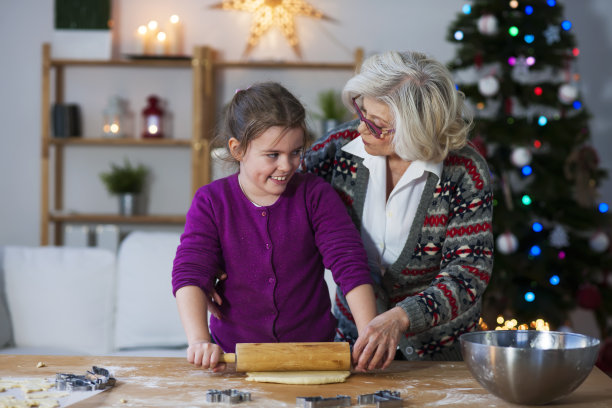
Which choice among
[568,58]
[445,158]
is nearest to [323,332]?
[445,158]

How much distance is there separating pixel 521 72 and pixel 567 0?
100 centimetres

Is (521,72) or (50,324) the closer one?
(50,324)

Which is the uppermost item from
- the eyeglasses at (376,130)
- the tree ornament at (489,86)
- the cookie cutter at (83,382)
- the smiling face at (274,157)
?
the tree ornament at (489,86)

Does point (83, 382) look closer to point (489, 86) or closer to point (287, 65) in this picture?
point (489, 86)

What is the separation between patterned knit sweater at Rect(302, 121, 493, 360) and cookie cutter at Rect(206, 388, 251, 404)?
1.38ft

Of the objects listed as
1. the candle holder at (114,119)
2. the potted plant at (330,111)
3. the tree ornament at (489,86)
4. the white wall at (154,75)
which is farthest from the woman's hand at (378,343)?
the candle holder at (114,119)

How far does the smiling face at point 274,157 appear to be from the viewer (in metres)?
1.46

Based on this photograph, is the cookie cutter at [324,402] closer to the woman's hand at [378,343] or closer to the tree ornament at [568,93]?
the woman's hand at [378,343]

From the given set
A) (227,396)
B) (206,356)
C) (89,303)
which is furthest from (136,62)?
(227,396)

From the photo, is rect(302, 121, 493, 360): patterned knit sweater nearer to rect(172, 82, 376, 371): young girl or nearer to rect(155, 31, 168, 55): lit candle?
rect(172, 82, 376, 371): young girl

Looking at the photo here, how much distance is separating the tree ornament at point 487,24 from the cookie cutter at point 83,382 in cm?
286

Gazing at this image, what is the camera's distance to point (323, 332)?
1.54 meters

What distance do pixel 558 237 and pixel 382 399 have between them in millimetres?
2778

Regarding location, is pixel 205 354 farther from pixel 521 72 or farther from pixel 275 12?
pixel 275 12
